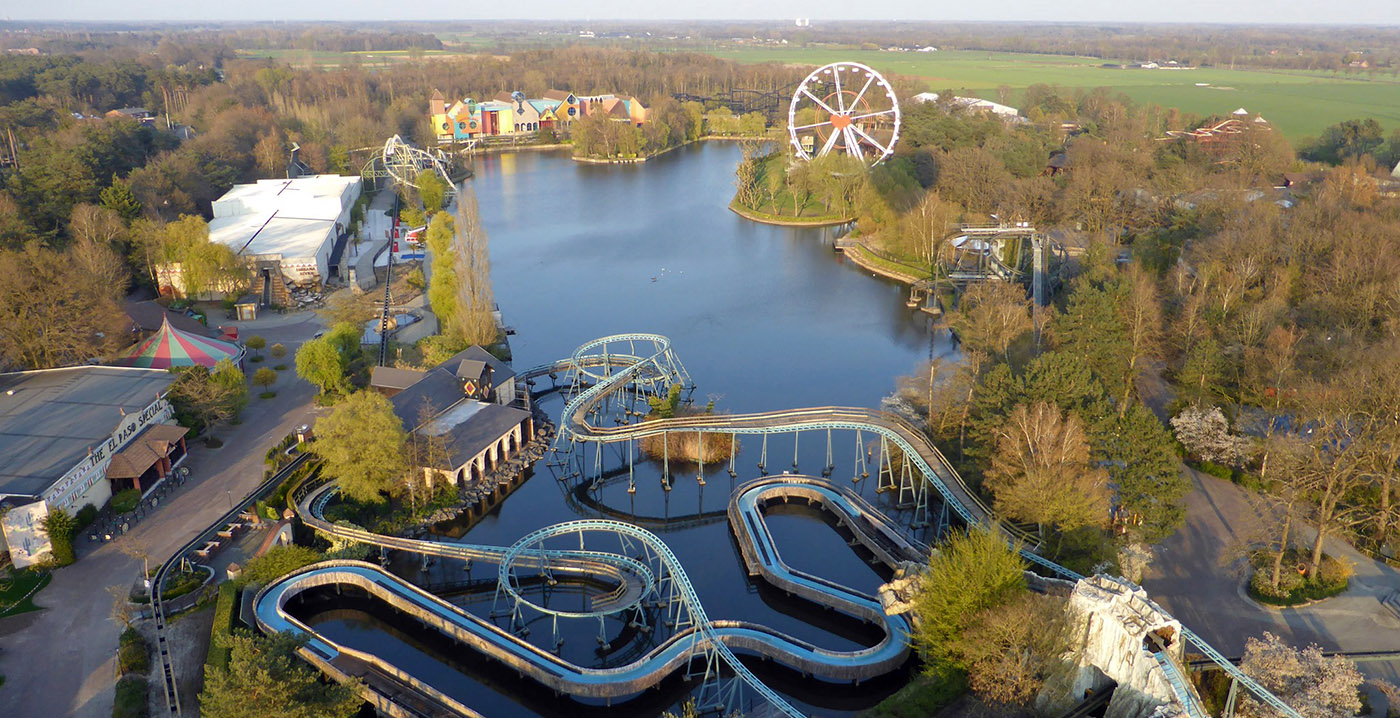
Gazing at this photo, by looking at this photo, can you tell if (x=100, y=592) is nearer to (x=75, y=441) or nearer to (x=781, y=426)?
(x=75, y=441)

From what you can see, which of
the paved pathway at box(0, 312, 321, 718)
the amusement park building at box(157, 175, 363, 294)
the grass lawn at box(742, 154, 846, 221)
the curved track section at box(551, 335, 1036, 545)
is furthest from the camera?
the grass lawn at box(742, 154, 846, 221)

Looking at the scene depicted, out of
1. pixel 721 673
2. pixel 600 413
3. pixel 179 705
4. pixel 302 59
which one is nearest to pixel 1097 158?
pixel 600 413

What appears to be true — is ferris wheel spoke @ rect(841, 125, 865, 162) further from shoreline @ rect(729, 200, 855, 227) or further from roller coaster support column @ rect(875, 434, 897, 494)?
roller coaster support column @ rect(875, 434, 897, 494)

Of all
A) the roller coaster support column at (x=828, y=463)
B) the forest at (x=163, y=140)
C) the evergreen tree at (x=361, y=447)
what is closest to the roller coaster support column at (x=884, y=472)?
the roller coaster support column at (x=828, y=463)

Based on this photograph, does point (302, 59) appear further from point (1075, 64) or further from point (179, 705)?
point (179, 705)

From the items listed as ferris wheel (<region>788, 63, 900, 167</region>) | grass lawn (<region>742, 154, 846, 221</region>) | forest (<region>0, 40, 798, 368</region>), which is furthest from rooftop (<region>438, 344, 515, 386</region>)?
ferris wheel (<region>788, 63, 900, 167</region>)

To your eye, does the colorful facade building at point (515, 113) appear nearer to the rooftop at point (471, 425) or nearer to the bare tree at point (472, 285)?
the bare tree at point (472, 285)

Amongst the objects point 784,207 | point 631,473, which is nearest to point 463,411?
point 631,473
